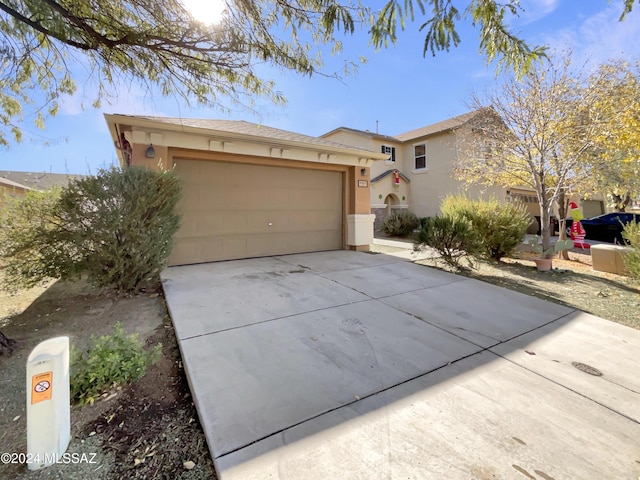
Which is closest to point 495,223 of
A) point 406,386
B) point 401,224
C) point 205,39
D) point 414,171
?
point 406,386

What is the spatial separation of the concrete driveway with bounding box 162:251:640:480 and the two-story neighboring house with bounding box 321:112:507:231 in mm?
11721

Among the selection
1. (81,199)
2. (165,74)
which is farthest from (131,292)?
(165,74)

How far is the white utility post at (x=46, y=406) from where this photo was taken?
1605 millimetres

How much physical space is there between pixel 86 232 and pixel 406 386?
177 inches

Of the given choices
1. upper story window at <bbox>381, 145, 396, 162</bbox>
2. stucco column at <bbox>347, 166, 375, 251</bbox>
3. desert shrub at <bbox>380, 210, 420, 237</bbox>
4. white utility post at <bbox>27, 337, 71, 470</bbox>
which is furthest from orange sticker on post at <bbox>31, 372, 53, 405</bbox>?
upper story window at <bbox>381, 145, 396, 162</bbox>

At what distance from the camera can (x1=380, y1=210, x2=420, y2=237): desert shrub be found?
1456 centimetres

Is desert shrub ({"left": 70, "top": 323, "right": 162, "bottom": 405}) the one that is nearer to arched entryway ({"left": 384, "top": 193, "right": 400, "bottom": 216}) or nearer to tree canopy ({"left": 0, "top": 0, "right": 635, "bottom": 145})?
tree canopy ({"left": 0, "top": 0, "right": 635, "bottom": 145})

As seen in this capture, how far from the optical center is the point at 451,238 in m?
6.64

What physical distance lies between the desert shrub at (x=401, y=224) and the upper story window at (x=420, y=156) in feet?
12.0

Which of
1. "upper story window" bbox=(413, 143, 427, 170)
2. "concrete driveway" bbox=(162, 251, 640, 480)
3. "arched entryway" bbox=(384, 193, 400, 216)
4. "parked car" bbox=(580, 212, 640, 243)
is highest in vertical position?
"upper story window" bbox=(413, 143, 427, 170)

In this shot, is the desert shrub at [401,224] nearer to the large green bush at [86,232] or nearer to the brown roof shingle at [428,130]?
the brown roof shingle at [428,130]

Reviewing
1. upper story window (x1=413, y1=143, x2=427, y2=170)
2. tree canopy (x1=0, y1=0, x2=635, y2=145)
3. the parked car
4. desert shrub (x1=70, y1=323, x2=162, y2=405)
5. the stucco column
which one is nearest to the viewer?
desert shrub (x1=70, y1=323, x2=162, y2=405)

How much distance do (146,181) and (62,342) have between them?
3189 millimetres

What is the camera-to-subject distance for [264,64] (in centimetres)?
461
